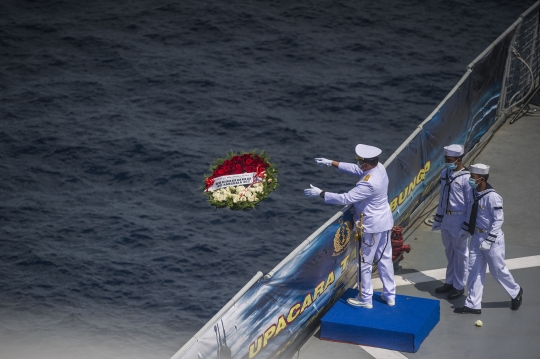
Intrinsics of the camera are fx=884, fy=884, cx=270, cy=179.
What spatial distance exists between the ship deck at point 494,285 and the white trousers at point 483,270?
1.13 feet

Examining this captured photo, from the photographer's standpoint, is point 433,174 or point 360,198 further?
point 433,174

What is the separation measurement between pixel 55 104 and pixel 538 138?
25172 mm

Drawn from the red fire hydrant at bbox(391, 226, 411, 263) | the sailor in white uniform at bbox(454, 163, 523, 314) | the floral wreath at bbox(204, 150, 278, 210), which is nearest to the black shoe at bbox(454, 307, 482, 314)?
the sailor in white uniform at bbox(454, 163, 523, 314)

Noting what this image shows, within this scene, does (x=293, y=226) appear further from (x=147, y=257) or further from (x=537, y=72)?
(x=537, y=72)

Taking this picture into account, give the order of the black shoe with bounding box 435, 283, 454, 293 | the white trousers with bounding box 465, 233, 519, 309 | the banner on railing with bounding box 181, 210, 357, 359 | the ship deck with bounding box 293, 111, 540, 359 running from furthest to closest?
the black shoe with bounding box 435, 283, 454, 293 < the white trousers with bounding box 465, 233, 519, 309 < the ship deck with bounding box 293, 111, 540, 359 < the banner on railing with bounding box 181, 210, 357, 359

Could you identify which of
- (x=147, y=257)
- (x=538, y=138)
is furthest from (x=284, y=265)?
(x=147, y=257)

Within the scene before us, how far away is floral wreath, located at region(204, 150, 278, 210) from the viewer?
13.0 meters

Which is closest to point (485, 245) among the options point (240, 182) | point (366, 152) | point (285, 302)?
point (366, 152)

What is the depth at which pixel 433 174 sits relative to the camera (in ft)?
54.6

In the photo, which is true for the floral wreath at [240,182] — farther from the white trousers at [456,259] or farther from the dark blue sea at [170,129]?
the dark blue sea at [170,129]

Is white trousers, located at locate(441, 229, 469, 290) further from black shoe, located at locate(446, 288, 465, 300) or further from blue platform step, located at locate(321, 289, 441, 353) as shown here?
blue platform step, located at locate(321, 289, 441, 353)

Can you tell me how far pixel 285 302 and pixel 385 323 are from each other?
146 centimetres

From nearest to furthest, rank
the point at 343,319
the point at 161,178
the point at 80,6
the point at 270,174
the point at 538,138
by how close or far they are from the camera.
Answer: the point at 343,319
the point at 270,174
the point at 538,138
the point at 161,178
the point at 80,6

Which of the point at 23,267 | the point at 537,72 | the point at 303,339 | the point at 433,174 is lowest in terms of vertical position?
the point at 23,267
